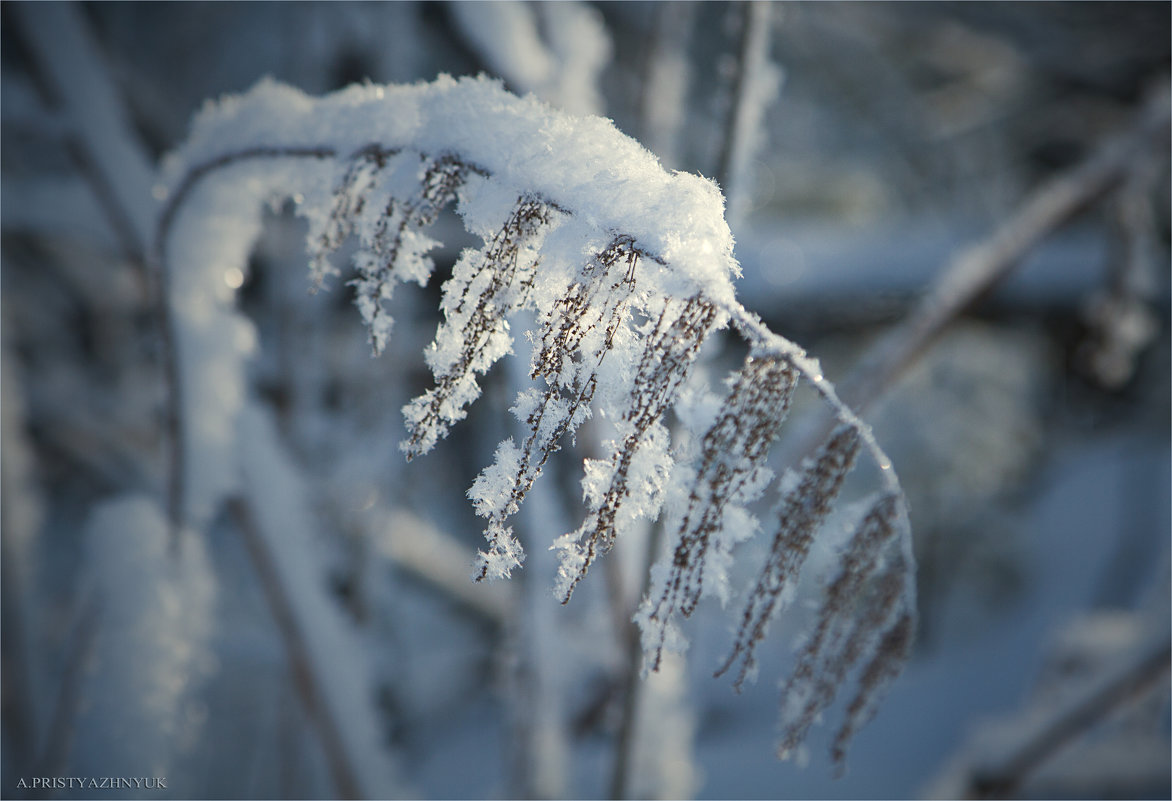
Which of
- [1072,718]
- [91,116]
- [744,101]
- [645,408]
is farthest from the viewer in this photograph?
[1072,718]

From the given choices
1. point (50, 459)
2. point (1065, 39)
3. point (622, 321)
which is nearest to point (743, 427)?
point (622, 321)

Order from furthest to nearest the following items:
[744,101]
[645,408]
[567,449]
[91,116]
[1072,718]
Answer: [567,449], [1072,718], [91,116], [744,101], [645,408]

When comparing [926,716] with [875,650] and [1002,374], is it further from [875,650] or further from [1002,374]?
[875,650]

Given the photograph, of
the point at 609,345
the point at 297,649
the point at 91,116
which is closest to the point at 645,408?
the point at 609,345

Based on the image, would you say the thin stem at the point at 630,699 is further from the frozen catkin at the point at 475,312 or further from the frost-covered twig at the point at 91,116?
the frost-covered twig at the point at 91,116

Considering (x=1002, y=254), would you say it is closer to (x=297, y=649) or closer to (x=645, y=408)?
(x=645, y=408)

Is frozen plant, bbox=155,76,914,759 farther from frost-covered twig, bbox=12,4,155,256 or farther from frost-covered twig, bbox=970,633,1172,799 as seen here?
frost-covered twig, bbox=970,633,1172,799
